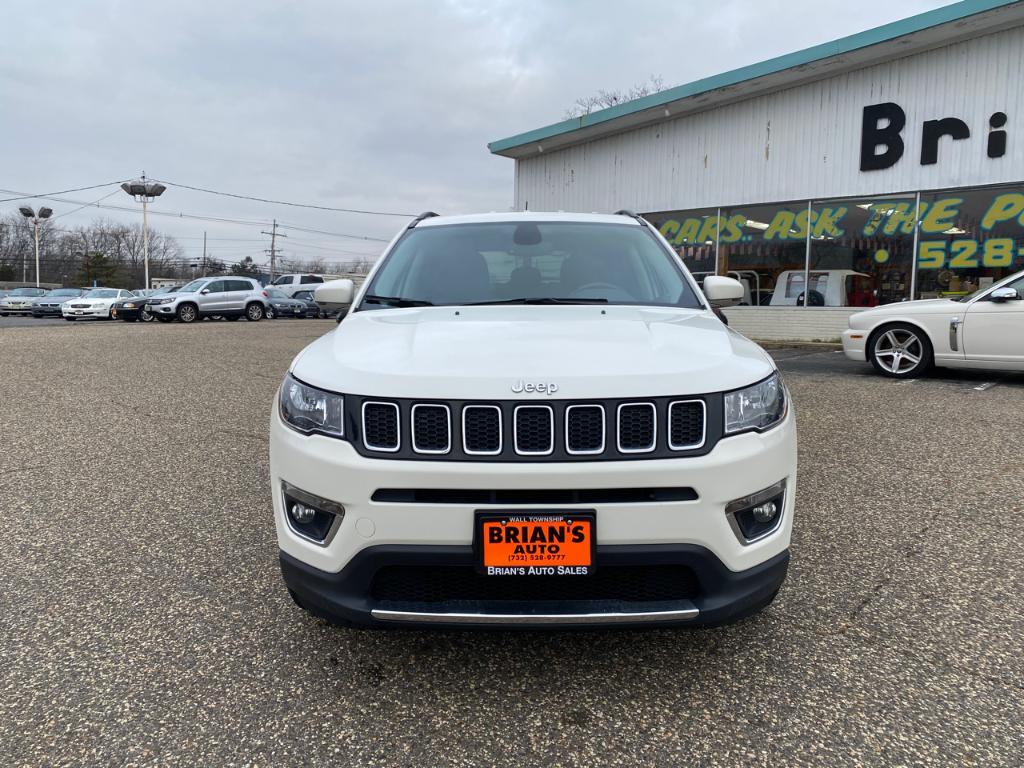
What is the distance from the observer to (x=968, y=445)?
5176 millimetres

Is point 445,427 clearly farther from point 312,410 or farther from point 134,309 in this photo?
point 134,309

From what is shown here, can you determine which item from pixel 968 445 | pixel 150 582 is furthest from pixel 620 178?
pixel 150 582

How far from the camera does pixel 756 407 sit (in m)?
2.12

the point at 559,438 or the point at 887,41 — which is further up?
the point at 887,41

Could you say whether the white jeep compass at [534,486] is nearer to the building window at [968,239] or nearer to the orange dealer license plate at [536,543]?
the orange dealer license plate at [536,543]

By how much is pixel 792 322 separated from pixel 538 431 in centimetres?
1406

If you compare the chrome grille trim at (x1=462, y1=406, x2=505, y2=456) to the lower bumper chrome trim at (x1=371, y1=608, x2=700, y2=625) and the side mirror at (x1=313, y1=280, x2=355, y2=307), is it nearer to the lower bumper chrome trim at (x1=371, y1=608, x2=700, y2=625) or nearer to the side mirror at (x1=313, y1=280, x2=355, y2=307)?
the lower bumper chrome trim at (x1=371, y1=608, x2=700, y2=625)

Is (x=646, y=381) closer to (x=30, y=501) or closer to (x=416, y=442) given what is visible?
(x=416, y=442)

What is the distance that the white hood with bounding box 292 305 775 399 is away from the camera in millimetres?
1980

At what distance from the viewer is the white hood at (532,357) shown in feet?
6.50

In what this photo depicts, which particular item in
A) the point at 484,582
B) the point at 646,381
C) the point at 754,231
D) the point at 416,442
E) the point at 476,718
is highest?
the point at 754,231

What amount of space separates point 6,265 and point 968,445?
92.0m

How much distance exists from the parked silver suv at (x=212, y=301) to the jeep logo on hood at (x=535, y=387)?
26242 millimetres

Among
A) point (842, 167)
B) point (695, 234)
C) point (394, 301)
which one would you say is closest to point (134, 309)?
point (695, 234)
